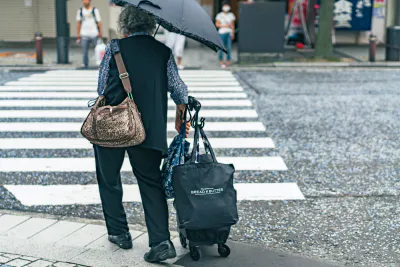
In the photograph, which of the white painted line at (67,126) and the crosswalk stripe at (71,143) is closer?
the crosswalk stripe at (71,143)

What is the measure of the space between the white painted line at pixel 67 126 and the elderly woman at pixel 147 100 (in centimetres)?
481

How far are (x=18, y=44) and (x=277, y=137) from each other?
15.8 meters

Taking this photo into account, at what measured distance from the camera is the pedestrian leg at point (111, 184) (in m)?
4.47

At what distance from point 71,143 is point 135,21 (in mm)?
4376

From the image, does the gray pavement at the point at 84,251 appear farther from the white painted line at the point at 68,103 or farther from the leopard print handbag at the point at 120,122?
the white painted line at the point at 68,103

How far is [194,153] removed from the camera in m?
4.31

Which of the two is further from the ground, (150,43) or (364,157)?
(150,43)

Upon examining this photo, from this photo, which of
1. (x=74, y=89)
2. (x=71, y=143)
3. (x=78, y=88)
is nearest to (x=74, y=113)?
(x=71, y=143)

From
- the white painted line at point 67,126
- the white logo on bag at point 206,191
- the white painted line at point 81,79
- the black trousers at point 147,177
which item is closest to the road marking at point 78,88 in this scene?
the white painted line at point 81,79

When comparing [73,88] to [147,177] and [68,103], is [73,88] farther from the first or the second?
[147,177]

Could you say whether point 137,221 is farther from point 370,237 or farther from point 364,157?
point 364,157

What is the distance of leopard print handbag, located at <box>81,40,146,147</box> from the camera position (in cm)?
421

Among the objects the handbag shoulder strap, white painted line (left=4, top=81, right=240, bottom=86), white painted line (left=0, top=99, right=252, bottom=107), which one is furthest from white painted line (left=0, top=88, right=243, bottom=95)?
the handbag shoulder strap

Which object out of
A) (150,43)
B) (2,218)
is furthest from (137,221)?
(150,43)
